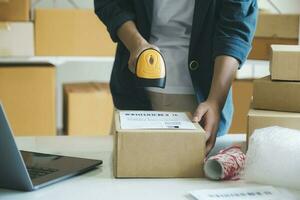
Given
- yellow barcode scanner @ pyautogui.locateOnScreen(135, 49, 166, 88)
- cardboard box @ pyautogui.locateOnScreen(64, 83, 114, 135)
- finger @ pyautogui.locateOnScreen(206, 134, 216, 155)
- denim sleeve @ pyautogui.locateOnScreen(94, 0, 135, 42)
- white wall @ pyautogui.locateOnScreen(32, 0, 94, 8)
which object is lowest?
cardboard box @ pyautogui.locateOnScreen(64, 83, 114, 135)

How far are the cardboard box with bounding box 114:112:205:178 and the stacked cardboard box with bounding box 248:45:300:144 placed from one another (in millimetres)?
151

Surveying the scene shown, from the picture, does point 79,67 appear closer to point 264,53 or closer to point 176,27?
point 264,53

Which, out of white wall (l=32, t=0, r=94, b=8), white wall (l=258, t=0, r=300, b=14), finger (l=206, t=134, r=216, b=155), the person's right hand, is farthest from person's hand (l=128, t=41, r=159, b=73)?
white wall (l=258, t=0, r=300, b=14)

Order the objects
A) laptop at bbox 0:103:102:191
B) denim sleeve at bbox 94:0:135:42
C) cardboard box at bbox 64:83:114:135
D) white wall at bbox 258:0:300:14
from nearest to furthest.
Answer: laptop at bbox 0:103:102:191, denim sleeve at bbox 94:0:135:42, cardboard box at bbox 64:83:114:135, white wall at bbox 258:0:300:14

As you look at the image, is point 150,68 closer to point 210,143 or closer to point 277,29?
point 210,143

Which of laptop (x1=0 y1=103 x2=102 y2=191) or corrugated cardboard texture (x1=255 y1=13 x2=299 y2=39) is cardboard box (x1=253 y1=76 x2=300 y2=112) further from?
corrugated cardboard texture (x1=255 y1=13 x2=299 y2=39)

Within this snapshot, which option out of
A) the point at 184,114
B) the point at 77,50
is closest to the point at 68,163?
the point at 184,114

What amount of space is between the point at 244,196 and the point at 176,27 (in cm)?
60

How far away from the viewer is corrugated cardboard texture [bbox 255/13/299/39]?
103 inches

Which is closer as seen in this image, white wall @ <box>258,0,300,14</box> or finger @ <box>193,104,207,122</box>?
finger @ <box>193,104,207,122</box>

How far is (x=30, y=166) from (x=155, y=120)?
26 cm

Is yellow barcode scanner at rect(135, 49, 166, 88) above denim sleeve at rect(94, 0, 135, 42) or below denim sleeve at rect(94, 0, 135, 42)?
below

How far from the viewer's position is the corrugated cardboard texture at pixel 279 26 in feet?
8.55

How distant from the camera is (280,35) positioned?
8.66ft
